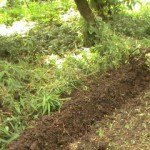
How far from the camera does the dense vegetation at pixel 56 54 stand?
13.1 feet

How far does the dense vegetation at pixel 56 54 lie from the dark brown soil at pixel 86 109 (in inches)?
6.2

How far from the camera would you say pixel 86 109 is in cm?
380

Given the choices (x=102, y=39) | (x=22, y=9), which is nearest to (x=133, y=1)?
(x=102, y=39)

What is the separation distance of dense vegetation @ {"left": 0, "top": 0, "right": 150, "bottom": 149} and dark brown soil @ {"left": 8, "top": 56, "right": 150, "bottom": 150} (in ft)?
0.52

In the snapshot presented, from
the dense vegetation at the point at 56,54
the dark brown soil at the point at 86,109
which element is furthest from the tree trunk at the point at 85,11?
the dark brown soil at the point at 86,109

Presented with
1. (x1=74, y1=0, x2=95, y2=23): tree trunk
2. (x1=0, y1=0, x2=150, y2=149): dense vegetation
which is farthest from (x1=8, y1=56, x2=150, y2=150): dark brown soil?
(x1=74, y1=0, x2=95, y2=23): tree trunk

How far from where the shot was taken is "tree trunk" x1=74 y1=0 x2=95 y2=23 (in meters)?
5.66

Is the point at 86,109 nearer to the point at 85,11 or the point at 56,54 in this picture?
the point at 56,54

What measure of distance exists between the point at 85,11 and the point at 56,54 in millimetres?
784

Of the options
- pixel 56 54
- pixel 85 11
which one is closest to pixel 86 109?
pixel 56 54

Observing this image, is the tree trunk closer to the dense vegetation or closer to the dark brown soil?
the dense vegetation

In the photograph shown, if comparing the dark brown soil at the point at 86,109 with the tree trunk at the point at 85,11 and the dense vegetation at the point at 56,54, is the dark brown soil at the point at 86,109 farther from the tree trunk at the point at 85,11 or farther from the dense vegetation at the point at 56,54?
the tree trunk at the point at 85,11

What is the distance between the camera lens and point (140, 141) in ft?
10.6

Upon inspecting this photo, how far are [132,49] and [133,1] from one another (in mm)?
1758
